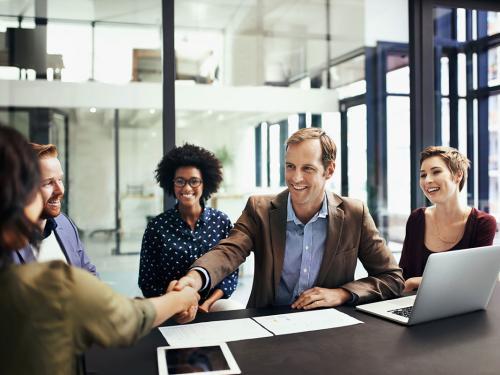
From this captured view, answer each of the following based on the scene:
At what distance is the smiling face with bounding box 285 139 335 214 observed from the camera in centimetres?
219

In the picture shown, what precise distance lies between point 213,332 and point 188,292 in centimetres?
21

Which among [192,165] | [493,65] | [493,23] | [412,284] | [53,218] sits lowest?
[412,284]

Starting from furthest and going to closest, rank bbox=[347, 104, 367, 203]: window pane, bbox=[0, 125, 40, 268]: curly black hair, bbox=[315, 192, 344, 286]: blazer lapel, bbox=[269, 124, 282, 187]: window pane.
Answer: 1. bbox=[347, 104, 367, 203]: window pane
2. bbox=[269, 124, 282, 187]: window pane
3. bbox=[315, 192, 344, 286]: blazer lapel
4. bbox=[0, 125, 40, 268]: curly black hair

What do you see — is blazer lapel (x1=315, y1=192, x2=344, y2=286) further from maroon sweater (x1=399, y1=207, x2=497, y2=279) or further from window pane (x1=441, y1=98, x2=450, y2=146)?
window pane (x1=441, y1=98, x2=450, y2=146)

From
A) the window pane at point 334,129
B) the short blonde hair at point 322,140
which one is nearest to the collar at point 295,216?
the short blonde hair at point 322,140

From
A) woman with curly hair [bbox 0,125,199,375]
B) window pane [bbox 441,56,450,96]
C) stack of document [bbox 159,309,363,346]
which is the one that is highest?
window pane [bbox 441,56,450,96]

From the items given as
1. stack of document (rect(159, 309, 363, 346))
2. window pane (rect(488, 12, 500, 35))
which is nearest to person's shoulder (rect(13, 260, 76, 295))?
stack of document (rect(159, 309, 363, 346))

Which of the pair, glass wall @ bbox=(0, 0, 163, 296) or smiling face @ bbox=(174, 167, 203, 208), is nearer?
smiling face @ bbox=(174, 167, 203, 208)

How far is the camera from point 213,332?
5.23 ft

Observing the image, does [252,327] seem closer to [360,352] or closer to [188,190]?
[360,352]

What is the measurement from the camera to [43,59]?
12.2 ft

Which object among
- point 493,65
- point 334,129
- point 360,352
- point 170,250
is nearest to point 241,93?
point 334,129

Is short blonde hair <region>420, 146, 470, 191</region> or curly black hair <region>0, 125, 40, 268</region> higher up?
short blonde hair <region>420, 146, 470, 191</region>

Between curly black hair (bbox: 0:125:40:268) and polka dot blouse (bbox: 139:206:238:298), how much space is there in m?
1.86
